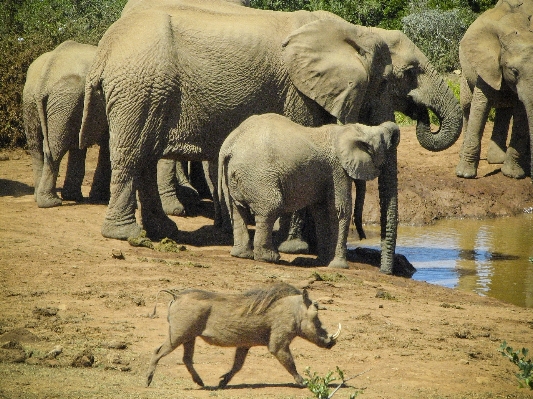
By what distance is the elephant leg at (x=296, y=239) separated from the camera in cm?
1268

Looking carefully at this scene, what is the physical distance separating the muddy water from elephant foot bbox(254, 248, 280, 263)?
193cm

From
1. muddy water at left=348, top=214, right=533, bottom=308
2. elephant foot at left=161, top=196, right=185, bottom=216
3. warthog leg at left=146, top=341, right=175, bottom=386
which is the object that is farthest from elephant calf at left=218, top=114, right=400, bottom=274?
warthog leg at left=146, top=341, right=175, bottom=386

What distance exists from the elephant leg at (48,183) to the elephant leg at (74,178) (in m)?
0.45

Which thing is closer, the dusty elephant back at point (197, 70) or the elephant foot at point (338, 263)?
the elephant foot at point (338, 263)

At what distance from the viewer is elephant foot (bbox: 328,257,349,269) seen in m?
11.8

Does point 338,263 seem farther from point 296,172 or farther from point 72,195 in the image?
point 72,195

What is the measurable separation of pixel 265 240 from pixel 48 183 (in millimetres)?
3778

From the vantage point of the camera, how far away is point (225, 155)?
11.7 meters

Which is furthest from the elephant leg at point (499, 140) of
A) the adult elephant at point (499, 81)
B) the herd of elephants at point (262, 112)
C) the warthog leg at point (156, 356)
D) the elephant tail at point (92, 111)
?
the warthog leg at point (156, 356)

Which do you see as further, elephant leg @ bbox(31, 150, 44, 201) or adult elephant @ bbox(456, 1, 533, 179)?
adult elephant @ bbox(456, 1, 533, 179)

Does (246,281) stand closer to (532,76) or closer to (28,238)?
(28,238)

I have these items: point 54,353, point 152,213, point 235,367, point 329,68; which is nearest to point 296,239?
point 152,213

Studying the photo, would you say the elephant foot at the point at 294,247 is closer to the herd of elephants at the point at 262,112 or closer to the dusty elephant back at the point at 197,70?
the herd of elephants at the point at 262,112

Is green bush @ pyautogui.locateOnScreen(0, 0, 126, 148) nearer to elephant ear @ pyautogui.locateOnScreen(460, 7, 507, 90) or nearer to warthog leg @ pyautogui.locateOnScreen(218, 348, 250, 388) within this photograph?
elephant ear @ pyautogui.locateOnScreen(460, 7, 507, 90)
